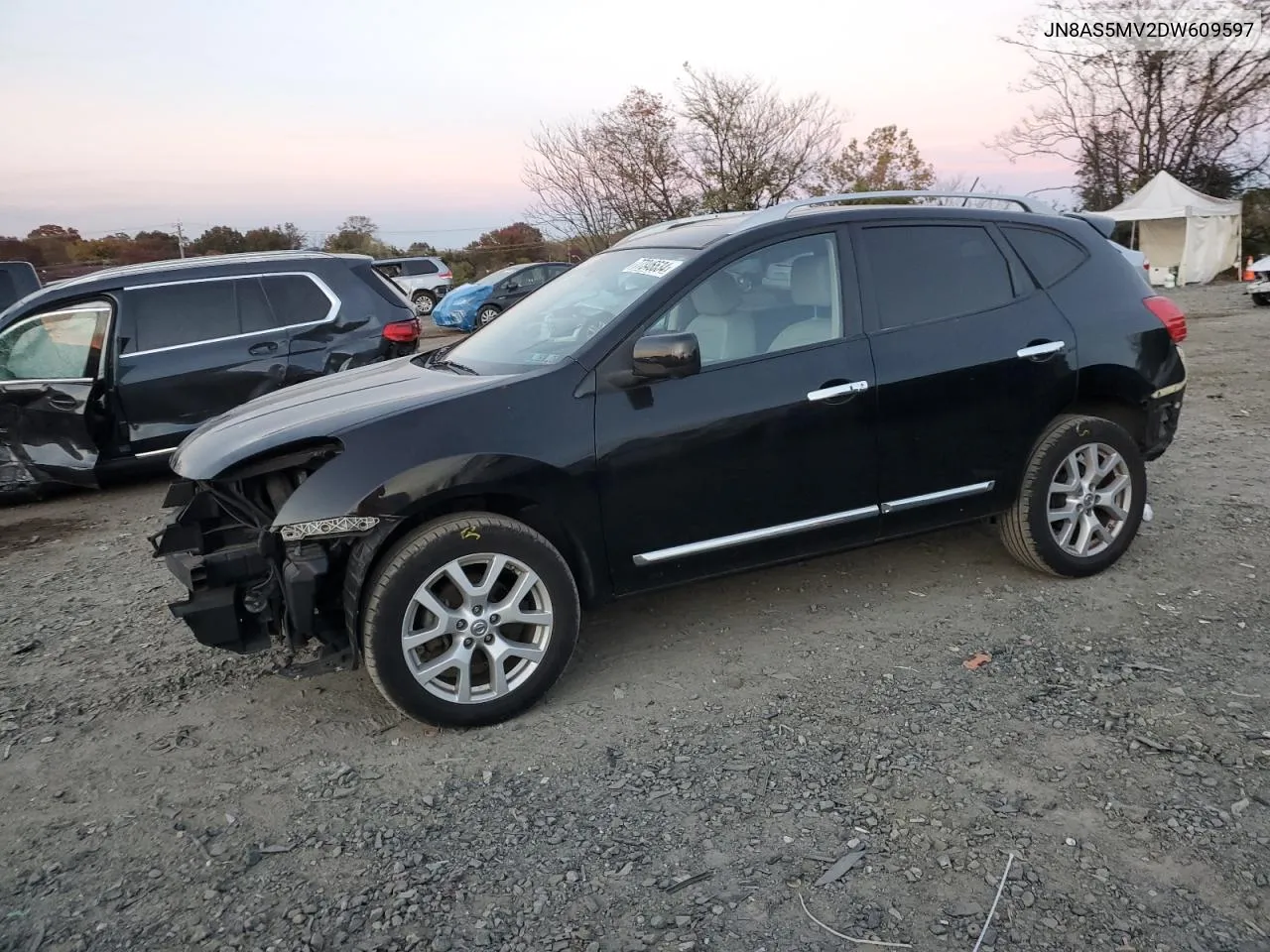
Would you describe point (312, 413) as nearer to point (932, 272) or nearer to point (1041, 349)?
point (932, 272)

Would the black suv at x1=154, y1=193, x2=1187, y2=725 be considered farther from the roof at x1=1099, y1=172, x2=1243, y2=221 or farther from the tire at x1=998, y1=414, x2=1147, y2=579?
the roof at x1=1099, y1=172, x2=1243, y2=221

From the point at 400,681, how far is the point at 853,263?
8.25 feet

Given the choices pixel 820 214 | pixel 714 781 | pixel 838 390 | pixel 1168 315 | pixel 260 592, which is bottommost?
pixel 714 781

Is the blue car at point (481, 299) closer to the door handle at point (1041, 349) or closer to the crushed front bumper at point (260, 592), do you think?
the door handle at point (1041, 349)

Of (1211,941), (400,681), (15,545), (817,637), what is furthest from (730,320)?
(15,545)

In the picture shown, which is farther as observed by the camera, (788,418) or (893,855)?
(788,418)

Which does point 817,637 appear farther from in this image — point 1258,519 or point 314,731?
point 1258,519

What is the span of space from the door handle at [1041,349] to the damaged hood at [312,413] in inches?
92.1

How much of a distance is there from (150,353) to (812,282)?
5.27 meters

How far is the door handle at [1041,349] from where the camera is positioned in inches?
155

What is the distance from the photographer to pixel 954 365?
12.5 ft

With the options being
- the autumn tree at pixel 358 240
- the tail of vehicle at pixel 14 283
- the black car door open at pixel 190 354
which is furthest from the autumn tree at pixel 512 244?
the black car door open at pixel 190 354

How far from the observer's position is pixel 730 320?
3.58 meters

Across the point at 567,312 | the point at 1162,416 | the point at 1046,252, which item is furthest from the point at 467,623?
the point at 1162,416
